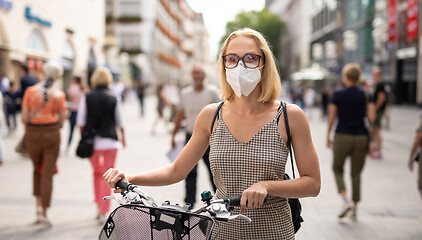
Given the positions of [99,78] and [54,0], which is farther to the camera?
[54,0]

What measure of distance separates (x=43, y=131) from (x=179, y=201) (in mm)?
1948

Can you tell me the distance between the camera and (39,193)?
5867mm

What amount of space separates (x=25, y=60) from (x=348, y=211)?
18328 mm

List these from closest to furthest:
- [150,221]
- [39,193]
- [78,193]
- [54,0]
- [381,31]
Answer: [150,221] → [39,193] → [78,193] → [381,31] → [54,0]

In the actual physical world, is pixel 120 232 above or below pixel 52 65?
below

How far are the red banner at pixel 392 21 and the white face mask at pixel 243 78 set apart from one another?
30.9m

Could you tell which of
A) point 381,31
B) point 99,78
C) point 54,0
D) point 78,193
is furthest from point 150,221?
point 54,0

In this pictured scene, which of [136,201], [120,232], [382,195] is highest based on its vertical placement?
[136,201]

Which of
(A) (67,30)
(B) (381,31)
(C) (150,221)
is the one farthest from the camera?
(A) (67,30)

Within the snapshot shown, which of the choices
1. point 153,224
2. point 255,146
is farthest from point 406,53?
point 153,224

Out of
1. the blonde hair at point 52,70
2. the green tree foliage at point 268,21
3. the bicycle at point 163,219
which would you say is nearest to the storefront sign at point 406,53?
the blonde hair at point 52,70

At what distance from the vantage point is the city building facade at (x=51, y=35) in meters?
19.6

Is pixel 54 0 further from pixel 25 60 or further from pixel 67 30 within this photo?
pixel 25 60

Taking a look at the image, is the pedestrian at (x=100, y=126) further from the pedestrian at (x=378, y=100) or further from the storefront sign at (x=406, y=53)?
the storefront sign at (x=406, y=53)
